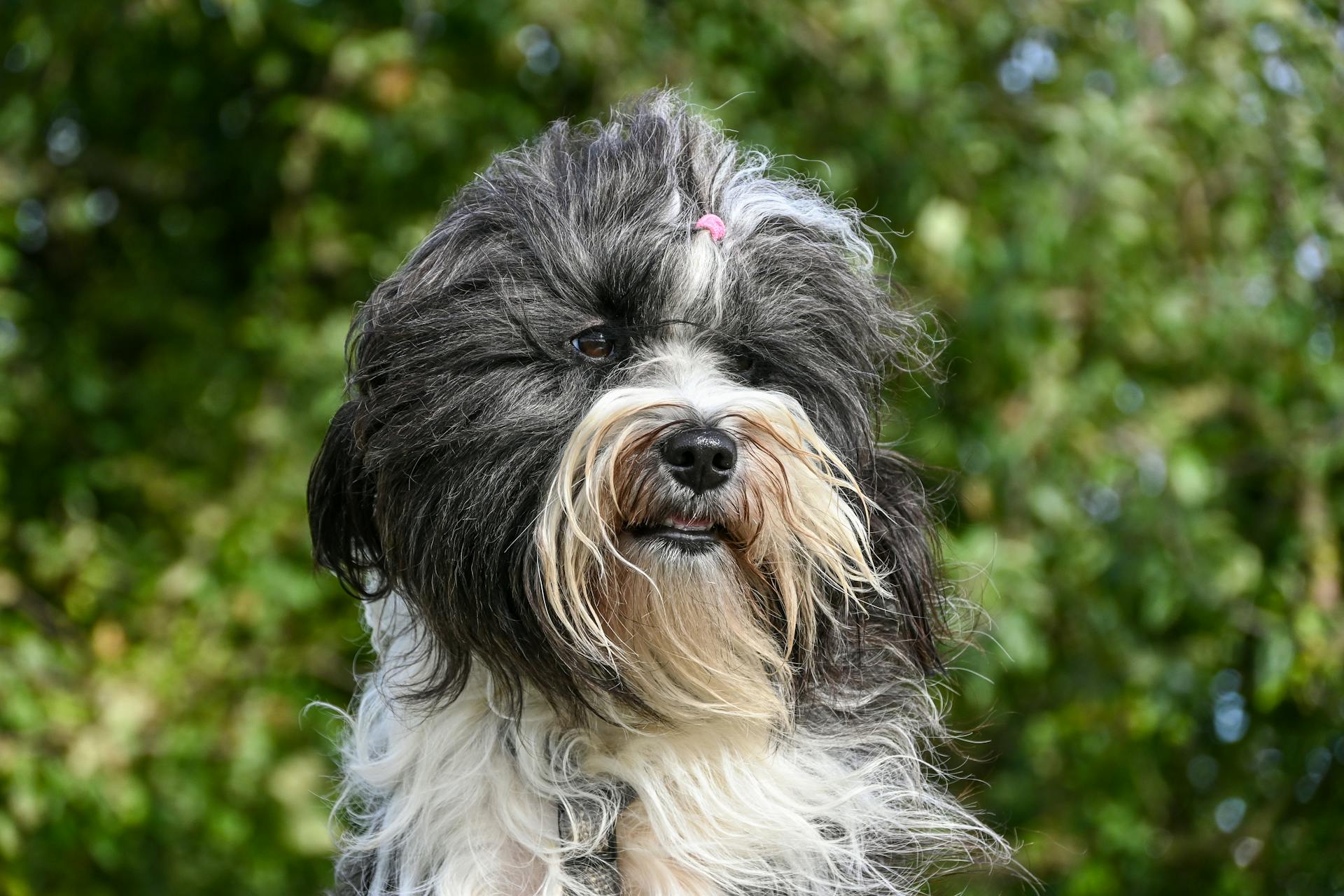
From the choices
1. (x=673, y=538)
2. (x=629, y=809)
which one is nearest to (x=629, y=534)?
(x=673, y=538)

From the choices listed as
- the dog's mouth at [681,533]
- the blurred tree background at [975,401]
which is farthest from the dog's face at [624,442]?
the blurred tree background at [975,401]

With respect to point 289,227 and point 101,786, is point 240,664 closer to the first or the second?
point 101,786

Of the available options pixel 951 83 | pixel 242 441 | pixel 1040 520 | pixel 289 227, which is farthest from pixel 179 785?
pixel 951 83

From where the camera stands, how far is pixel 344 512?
217 cm

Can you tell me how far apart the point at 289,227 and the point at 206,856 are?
70.0 inches

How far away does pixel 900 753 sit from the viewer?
2.22 meters

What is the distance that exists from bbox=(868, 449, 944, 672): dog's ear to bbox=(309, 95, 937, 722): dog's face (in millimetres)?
52

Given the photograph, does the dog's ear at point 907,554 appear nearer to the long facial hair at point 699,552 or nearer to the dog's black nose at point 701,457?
the long facial hair at point 699,552

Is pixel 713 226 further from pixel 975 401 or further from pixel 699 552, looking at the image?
pixel 975 401

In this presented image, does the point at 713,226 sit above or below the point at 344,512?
above

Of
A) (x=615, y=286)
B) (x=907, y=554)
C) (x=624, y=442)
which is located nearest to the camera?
(x=624, y=442)

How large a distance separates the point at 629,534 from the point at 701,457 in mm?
151

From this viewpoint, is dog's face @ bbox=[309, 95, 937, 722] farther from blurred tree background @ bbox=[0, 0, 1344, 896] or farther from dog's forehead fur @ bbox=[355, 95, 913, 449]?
blurred tree background @ bbox=[0, 0, 1344, 896]

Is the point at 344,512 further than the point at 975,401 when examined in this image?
No
